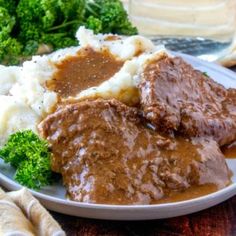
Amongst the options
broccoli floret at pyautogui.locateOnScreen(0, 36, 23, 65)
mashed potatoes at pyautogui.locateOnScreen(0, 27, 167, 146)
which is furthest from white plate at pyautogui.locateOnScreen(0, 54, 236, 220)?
broccoli floret at pyautogui.locateOnScreen(0, 36, 23, 65)

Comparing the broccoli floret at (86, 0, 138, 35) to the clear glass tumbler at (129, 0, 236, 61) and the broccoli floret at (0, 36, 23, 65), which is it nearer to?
the clear glass tumbler at (129, 0, 236, 61)

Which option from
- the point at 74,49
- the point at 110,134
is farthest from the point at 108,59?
the point at 110,134

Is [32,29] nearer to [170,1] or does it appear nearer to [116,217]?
[170,1]

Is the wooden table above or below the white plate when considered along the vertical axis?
below

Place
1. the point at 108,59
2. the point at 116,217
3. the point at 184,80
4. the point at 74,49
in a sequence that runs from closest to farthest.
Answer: the point at 116,217 → the point at 184,80 → the point at 108,59 → the point at 74,49

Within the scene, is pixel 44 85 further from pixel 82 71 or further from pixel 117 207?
pixel 117 207

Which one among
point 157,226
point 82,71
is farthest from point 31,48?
point 157,226
